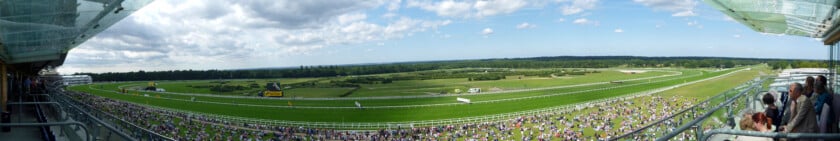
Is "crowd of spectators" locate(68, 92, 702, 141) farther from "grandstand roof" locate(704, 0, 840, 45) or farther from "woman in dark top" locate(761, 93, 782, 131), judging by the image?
"woman in dark top" locate(761, 93, 782, 131)

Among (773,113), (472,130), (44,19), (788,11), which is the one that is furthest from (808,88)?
(472,130)

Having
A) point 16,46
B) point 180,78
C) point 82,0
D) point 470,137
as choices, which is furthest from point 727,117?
point 180,78

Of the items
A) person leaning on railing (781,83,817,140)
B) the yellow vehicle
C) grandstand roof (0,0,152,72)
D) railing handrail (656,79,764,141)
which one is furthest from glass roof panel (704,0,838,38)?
the yellow vehicle

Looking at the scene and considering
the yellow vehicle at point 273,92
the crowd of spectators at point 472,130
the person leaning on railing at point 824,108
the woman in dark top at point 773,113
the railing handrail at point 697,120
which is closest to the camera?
the railing handrail at point 697,120

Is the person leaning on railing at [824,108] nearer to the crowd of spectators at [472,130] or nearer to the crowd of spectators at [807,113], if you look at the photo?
the crowd of spectators at [807,113]

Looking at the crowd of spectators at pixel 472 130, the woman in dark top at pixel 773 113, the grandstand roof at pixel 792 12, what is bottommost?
the crowd of spectators at pixel 472 130

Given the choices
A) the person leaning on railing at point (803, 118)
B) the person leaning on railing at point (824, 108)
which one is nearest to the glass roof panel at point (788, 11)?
the person leaning on railing at point (824, 108)

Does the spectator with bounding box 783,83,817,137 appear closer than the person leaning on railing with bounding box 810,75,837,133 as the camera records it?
Yes

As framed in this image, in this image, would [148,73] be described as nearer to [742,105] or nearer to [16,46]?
[16,46]
